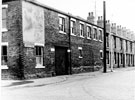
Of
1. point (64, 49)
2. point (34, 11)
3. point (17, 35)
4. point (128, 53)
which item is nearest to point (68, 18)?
point (64, 49)

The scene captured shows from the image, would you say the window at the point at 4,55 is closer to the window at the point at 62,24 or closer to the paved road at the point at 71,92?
the paved road at the point at 71,92

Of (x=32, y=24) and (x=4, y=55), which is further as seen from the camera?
(x=32, y=24)

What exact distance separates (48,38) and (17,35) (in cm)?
390

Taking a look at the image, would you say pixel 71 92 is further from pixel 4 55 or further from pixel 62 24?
pixel 62 24

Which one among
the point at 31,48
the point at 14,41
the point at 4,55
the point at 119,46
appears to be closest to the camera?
the point at 14,41

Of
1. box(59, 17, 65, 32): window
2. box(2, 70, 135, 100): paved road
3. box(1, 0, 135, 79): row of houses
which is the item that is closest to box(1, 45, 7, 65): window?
box(1, 0, 135, 79): row of houses

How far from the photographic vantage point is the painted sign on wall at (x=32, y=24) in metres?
18.6

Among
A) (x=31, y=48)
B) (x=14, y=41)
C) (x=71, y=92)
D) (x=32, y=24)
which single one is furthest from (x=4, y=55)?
(x=71, y=92)

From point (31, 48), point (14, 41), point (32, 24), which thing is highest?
point (32, 24)

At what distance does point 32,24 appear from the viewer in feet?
63.6

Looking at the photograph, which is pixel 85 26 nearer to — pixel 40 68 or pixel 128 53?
pixel 40 68

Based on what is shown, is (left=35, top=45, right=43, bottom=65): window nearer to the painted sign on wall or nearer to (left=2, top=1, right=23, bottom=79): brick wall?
the painted sign on wall

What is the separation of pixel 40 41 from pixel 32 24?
1.73 meters

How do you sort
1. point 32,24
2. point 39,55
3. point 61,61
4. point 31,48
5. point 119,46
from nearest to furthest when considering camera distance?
point 31,48
point 32,24
point 39,55
point 61,61
point 119,46
